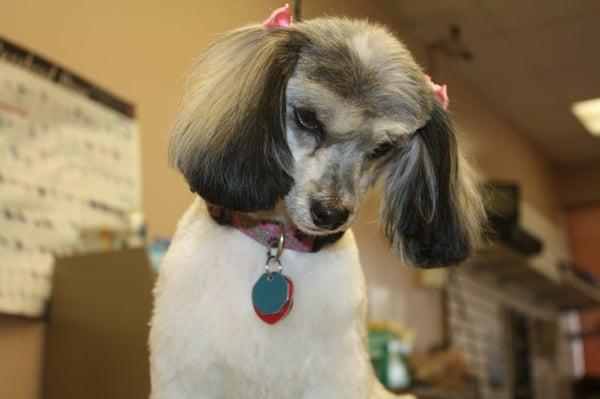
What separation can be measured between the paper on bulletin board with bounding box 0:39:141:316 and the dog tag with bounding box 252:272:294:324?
100 centimetres

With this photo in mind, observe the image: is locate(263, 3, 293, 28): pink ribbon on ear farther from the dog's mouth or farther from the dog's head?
the dog's mouth

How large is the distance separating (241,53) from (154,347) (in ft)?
1.79

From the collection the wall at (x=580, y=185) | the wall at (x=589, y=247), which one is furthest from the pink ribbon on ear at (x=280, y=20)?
the wall at (x=589, y=247)

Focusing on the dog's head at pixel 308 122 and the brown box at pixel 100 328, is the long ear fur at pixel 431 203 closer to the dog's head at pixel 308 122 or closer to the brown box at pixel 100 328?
the dog's head at pixel 308 122

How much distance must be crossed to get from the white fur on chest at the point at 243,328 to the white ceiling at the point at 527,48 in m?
3.26

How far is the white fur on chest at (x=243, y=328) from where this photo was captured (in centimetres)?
122

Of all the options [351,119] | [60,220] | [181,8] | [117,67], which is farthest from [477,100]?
[351,119]

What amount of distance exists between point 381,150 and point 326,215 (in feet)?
0.80

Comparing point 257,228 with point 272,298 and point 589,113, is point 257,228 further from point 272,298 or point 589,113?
point 589,113

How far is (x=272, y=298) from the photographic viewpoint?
4.03 feet

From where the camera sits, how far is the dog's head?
1.19 meters

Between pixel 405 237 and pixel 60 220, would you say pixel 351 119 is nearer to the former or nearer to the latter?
pixel 405 237

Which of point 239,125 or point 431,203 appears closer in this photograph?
point 239,125

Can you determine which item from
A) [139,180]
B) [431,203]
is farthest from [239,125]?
[139,180]
